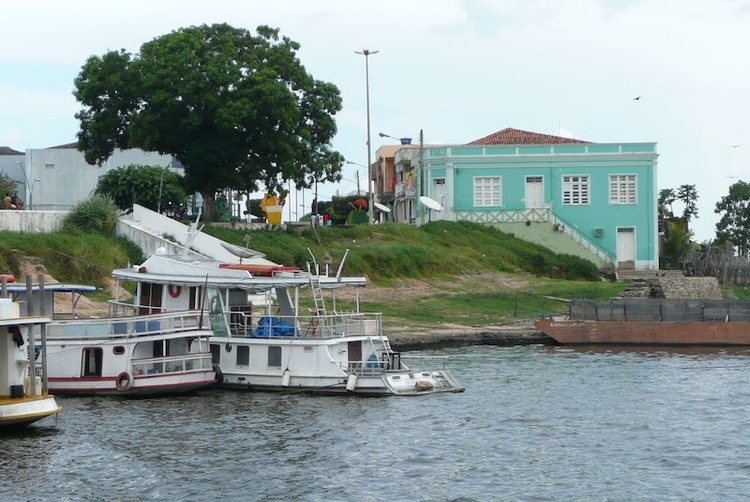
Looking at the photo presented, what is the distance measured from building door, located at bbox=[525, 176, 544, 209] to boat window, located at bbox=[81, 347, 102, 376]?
4160cm

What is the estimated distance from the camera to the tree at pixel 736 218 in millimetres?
93375

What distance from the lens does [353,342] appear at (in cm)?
3497

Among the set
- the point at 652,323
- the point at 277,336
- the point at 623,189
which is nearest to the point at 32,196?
the point at 623,189

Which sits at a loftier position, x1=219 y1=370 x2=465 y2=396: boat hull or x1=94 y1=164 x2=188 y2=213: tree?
x1=94 y1=164 x2=188 y2=213: tree

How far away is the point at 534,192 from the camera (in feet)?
238

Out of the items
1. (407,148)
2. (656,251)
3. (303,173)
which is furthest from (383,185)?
(303,173)

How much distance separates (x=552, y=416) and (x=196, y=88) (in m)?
29.4

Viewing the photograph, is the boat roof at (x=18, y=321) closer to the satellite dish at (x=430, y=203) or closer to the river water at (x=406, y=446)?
the river water at (x=406, y=446)

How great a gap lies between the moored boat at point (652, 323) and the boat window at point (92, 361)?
20.4 meters

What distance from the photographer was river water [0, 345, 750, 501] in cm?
2384

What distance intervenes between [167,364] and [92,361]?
78.8 inches

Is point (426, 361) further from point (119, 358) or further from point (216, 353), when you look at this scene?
point (119, 358)

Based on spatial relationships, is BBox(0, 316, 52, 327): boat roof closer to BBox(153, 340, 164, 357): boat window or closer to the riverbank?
BBox(153, 340, 164, 357): boat window

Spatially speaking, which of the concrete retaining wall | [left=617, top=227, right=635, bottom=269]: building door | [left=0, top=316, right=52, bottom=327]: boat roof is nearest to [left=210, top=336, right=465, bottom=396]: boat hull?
[left=0, top=316, right=52, bottom=327]: boat roof
